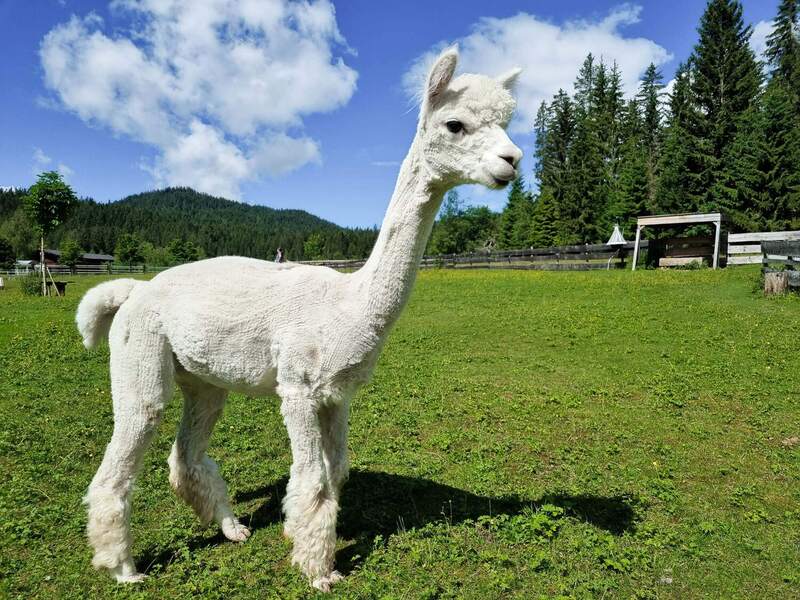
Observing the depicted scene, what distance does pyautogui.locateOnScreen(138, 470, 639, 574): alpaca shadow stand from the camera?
13.6 ft

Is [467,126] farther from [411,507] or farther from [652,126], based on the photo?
[652,126]

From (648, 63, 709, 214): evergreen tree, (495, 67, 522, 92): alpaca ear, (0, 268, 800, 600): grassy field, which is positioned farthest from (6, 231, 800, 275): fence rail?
(495, 67, 522, 92): alpaca ear

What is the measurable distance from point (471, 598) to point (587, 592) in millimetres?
768

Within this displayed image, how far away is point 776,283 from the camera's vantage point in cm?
1442

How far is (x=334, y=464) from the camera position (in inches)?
149

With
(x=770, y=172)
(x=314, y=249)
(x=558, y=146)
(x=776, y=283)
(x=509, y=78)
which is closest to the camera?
(x=509, y=78)

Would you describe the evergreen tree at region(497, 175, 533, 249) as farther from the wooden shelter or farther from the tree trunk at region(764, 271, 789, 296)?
the tree trunk at region(764, 271, 789, 296)

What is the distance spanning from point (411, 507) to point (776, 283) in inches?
569

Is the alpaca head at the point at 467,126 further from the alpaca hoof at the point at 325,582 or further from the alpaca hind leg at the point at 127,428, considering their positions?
the alpaca hoof at the point at 325,582

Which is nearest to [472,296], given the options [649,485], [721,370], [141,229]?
[721,370]

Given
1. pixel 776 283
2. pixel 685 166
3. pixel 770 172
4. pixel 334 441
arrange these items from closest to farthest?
1. pixel 334 441
2. pixel 776 283
3. pixel 770 172
4. pixel 685 166

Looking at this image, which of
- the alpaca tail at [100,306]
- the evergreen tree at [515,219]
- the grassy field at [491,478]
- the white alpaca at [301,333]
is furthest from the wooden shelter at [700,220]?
the evergreen tree at [515,219]

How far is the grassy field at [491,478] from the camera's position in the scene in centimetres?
363

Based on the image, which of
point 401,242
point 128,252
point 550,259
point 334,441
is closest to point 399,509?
point 334,441
